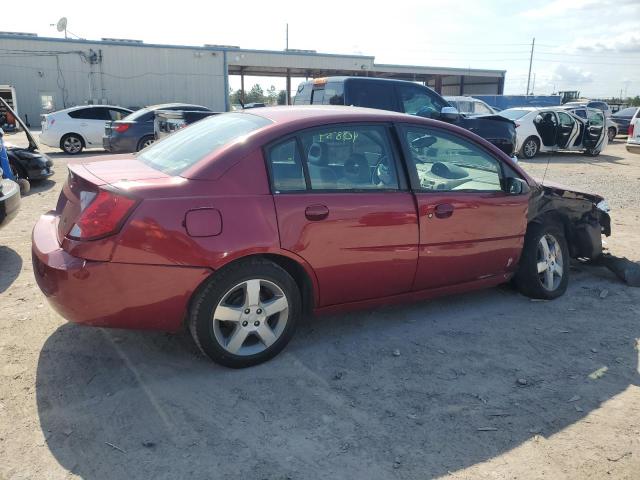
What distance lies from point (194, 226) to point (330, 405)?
1.27 metres

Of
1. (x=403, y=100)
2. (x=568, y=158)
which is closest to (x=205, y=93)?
(x=568, y=158)

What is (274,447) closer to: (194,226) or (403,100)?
(194,226)

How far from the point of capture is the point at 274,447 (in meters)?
2.61

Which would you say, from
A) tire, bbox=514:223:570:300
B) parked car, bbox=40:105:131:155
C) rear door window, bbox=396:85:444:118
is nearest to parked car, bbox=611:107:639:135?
rear door window, bbox=396:85:444:118

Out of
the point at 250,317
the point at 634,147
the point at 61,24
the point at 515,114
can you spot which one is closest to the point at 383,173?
the point at 250,317

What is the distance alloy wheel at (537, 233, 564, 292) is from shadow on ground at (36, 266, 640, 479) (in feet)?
1.42

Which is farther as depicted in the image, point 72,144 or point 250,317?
point 72,144

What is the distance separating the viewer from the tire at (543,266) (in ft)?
14.7

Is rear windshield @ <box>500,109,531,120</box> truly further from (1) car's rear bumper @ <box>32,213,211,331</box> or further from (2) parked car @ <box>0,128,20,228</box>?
(1) car's rear bumper @ <box>32,213,211,331</box>

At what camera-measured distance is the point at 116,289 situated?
9.58 ft

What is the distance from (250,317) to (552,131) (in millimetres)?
15125

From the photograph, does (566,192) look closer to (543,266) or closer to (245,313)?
(543,266)

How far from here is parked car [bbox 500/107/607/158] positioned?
1562 cm

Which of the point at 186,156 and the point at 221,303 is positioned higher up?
the point at 186,156
